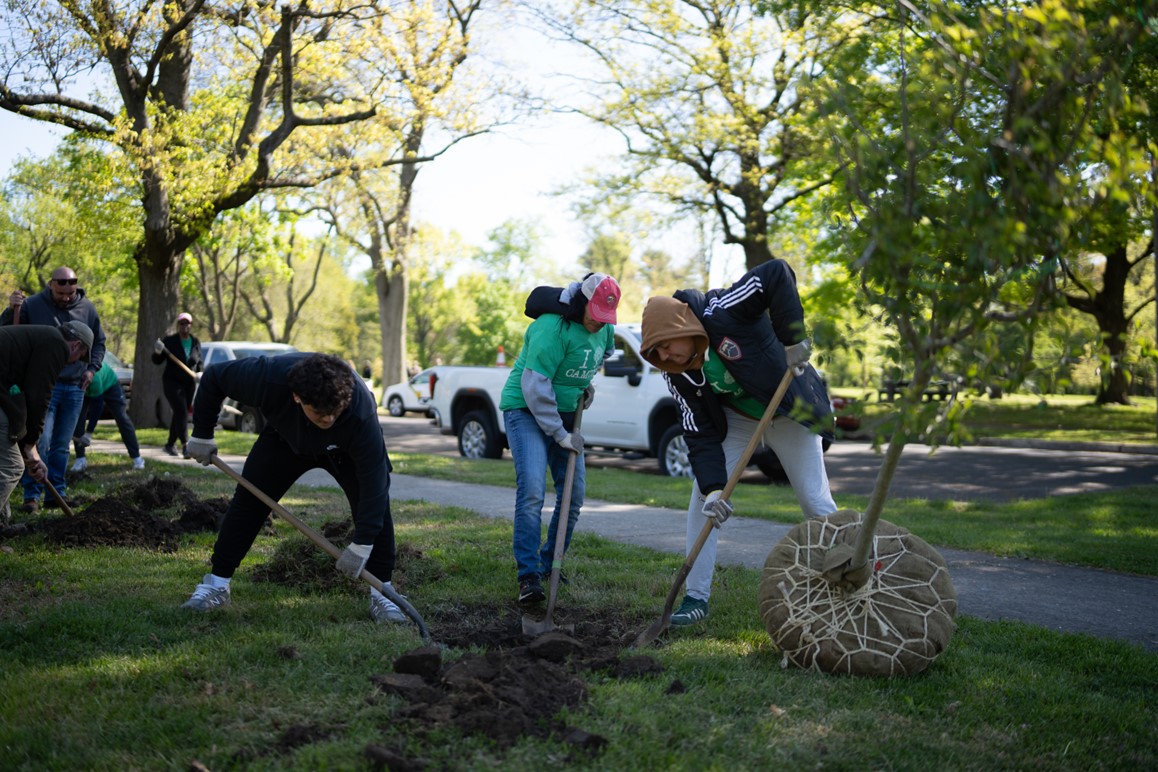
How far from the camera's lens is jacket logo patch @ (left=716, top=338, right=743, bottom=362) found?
5.00 meters

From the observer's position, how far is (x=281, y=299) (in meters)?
61.6

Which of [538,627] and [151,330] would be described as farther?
[151,330]

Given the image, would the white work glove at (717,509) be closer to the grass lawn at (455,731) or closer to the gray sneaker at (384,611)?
the grass lawn at (455,731)

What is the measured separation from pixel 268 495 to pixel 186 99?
15024mm

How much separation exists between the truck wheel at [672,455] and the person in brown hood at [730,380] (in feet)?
23.0

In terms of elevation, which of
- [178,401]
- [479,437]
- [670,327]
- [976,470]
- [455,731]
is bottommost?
[455,731]

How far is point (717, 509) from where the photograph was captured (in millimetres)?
4863

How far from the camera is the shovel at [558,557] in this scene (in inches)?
199

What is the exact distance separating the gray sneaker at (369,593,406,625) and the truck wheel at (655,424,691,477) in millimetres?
7427

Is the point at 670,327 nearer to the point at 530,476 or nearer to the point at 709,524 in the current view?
the point at 709,524

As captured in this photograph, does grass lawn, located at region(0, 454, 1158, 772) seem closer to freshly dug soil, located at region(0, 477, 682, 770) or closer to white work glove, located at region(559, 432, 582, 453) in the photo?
freshly dug soil, located at region(0, 477, 682, 770)

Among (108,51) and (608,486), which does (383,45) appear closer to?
(108,51)

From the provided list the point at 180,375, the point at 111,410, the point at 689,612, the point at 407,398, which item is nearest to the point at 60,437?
the point at 111,410

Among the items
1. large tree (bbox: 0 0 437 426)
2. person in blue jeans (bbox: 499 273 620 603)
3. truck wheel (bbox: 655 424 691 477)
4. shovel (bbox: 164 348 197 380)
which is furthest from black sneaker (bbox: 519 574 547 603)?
large tree (bbox: 0 0 437 426)
